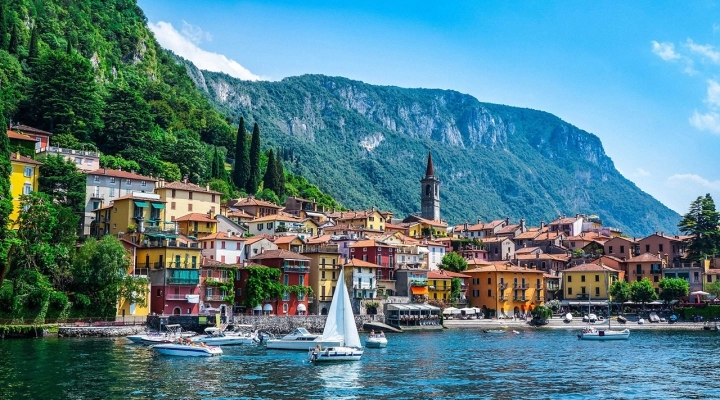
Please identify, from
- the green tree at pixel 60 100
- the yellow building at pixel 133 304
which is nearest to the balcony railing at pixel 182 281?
the yellow building at pixel 133 304

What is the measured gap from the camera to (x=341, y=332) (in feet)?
193

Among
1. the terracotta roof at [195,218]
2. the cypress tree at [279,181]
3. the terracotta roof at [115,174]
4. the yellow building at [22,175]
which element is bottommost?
the terracotta roof at [195,218]

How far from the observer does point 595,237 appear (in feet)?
445

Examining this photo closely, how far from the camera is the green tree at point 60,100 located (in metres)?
103

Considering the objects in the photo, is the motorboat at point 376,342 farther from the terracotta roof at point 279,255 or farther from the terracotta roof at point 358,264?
the terracotta roof at point 358,264

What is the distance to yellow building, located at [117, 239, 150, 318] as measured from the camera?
72.2m

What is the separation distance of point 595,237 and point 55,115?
290 ft

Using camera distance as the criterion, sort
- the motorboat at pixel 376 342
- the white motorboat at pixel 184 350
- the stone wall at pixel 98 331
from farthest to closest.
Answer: the motorboat at pixel 376 342 < the stone wall at pixel 98 331 < the white motorboat at pixel 184 350

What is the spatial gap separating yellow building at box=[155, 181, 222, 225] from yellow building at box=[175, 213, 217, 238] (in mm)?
2104

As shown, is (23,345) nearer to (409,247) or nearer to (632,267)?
(409,247)

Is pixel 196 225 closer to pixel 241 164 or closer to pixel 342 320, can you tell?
pixel 342 320

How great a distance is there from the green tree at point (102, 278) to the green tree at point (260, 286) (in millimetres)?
13908

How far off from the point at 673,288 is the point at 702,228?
16151 millimetres

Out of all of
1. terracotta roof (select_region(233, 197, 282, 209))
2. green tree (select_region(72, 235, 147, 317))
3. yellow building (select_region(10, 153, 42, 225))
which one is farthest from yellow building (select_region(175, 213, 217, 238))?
terracotta roof (select_region(233, 197, 282, 209))
